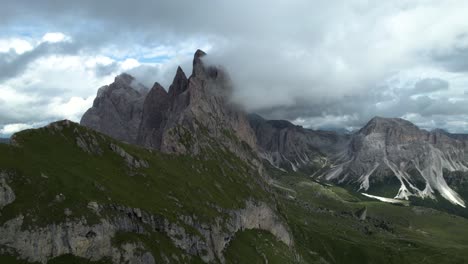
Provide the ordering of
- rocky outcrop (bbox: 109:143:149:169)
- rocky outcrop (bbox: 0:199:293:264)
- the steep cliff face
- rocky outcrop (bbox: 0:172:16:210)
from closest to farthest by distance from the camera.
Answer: rocky outcrop (bbox: 0:199:293:264), rocky outcrop (bbox: 0:172:16:210), the steep cliff face, rocky outcrop (bbox: 109:143:149:169)

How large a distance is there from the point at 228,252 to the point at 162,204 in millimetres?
43323

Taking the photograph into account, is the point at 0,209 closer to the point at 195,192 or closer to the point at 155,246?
the point at 155,246

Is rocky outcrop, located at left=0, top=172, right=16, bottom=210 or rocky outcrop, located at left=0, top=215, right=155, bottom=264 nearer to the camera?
rocky outcrop, located at left=0, top=215, right=155, bottom=264

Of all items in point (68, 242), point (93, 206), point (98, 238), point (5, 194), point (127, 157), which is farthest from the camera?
point (127, 157)

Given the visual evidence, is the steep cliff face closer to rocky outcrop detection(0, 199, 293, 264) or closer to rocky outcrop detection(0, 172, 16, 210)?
rocky outcrop detection(0, 172, 16, 210)

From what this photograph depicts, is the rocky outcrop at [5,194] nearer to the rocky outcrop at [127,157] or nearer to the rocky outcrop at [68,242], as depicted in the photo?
the rocky outcrop at [68,242]

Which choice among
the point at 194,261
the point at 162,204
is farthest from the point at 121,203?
the point at 194,261

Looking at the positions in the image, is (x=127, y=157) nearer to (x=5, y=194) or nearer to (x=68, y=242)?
(x=68, y=242)

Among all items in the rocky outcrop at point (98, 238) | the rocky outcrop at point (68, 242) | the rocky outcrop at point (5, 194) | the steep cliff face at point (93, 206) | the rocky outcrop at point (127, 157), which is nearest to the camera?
the rocky outcrop at point (68, 242)

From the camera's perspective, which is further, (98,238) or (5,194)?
(98,238)

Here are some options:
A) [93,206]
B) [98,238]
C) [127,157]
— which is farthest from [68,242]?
[127,157]

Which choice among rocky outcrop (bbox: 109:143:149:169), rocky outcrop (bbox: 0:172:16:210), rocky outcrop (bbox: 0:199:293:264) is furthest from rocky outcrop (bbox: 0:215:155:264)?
rocky outcrop (bbox: 109:143:149:169)

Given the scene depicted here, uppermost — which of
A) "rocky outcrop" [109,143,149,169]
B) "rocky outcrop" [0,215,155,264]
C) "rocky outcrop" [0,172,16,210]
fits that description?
"rocky outcrop" [109,143,149,169]

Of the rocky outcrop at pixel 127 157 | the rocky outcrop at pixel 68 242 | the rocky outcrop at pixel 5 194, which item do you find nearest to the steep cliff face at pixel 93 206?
the rocky outcrop at pixel 5 194
